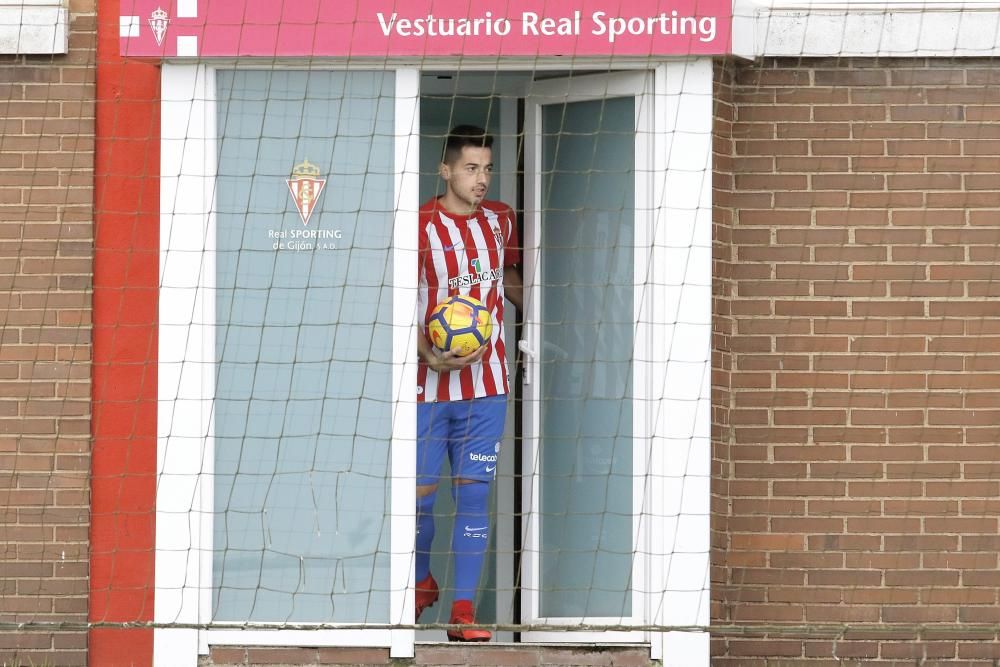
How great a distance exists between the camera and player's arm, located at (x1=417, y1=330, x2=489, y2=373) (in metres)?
7.32

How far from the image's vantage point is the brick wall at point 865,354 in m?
7.50

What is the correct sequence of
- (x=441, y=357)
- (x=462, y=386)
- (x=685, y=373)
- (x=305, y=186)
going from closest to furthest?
(x=685, y=373) < (x=305, y=186) < (x=441, y=357) < (x=462, y=386)

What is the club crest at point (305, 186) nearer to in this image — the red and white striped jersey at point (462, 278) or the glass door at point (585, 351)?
the red and white striped jersey at point (462, 278)

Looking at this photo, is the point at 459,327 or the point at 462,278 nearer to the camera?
the point at 459,327

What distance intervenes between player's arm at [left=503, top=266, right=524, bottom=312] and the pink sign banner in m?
1.06

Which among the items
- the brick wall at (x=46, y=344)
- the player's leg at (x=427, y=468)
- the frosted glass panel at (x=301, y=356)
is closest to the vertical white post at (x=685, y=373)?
the player's leg at (x=427, y=468)

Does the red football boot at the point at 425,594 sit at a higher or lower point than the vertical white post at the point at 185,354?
lower

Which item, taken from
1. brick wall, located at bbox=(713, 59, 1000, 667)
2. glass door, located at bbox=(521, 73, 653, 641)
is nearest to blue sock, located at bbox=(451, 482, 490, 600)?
glass door, located at bbox=(521, 73, 653, 641)

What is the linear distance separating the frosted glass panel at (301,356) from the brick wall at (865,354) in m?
1.45

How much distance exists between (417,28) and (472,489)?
6.10 feet

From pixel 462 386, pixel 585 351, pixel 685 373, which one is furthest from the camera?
pixel 585 351

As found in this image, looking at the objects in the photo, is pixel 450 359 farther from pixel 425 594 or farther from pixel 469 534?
pixel 425 594

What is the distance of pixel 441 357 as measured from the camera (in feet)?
24.1

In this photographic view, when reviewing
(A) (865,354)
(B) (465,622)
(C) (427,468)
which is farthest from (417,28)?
(B) (465,622)
